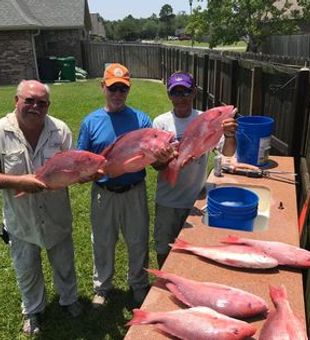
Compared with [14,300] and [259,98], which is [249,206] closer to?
[14,300]

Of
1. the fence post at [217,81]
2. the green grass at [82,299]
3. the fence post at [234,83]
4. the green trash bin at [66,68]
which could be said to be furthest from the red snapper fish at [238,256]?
the green trash bin at [66,68]

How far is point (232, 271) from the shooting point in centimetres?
248

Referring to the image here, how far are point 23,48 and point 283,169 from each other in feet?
76.2

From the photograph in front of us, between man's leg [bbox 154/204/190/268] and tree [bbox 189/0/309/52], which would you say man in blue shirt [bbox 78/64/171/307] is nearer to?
man's leg [bbox 154/204/190/268]

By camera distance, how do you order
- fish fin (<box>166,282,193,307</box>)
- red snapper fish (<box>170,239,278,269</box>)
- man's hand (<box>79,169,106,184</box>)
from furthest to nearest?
1. man's hand (<box>79,169,106,184</box>)
2. red snapper fish (<box>170,239,278,269</box>)
3. fish fin (<box>166,282,193,307</box>)

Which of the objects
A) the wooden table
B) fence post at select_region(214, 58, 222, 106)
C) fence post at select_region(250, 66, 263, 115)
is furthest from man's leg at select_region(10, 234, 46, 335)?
fence post at select_region(214, 58, 222, 106)

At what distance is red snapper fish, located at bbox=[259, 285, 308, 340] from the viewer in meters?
1.84

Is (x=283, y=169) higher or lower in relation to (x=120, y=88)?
lower

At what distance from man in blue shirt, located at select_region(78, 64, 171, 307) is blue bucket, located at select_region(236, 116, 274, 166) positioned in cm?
91

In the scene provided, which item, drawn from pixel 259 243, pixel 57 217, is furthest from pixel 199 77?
pixel 259 243

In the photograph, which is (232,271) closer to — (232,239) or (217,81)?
(232,239)

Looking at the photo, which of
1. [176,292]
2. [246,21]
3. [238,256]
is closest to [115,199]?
[238,256]

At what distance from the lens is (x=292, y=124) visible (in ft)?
16.3

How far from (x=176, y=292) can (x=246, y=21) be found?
2669 centimetres
